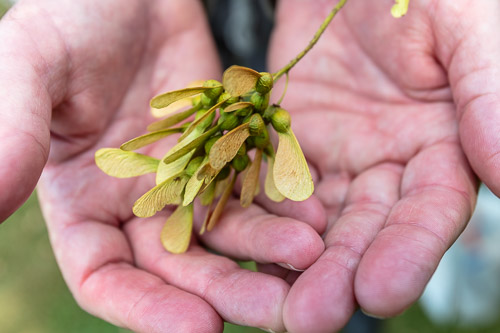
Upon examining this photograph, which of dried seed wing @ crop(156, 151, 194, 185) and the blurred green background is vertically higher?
dried seed wing @ crop(156, 151, 194, 185)

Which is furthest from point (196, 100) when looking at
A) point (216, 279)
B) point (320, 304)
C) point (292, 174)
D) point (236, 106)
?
point (320, 304)

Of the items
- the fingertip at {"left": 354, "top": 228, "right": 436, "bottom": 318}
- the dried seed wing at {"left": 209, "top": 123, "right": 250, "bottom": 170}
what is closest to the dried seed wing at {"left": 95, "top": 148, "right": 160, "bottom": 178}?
the dried seed wing at {"left": 209, "top": 123, "right": 250, "bottom": 170}

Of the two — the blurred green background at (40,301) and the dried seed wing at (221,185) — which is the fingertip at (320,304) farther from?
the blurred green background at (40,301)

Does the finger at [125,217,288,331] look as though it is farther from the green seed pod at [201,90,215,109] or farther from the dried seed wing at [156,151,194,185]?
the green seed pod at [201,90,215,109]

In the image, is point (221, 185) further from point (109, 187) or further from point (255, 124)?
point (109, 187)

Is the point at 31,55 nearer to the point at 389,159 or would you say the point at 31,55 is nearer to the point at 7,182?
the point at 7,182
